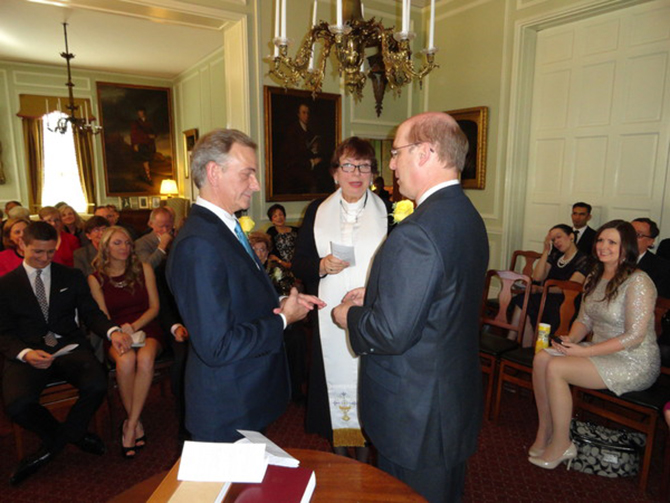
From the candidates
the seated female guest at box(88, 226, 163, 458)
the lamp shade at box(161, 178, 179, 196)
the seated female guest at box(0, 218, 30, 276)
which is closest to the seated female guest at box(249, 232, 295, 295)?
the seated female guest at box(88, 226, 163, 458)

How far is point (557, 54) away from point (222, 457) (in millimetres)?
5986

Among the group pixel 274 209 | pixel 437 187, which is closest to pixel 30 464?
pixel 437 187

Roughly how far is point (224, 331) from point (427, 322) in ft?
2.20

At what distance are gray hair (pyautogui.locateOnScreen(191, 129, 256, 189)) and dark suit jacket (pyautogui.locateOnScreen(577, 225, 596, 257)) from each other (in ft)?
14.8

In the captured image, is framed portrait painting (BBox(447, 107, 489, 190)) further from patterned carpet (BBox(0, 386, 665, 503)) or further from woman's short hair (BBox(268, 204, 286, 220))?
patterned carpet (BBox(0, 386, 665, 503))

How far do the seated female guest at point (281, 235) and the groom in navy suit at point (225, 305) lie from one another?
3.41 m

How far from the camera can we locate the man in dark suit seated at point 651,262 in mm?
3748

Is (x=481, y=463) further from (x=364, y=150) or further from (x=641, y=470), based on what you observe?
(x=364, y=150)

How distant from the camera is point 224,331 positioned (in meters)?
1.43

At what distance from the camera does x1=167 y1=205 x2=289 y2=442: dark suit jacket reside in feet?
4.66

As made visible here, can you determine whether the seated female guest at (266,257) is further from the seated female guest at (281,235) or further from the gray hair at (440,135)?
the gray hair at (440,135)

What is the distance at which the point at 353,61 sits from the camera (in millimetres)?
2672

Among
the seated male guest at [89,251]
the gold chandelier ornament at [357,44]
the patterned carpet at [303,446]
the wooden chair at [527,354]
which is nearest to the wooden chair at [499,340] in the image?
the wooden chair at [527,354]

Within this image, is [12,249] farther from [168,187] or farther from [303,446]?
[168,187]
